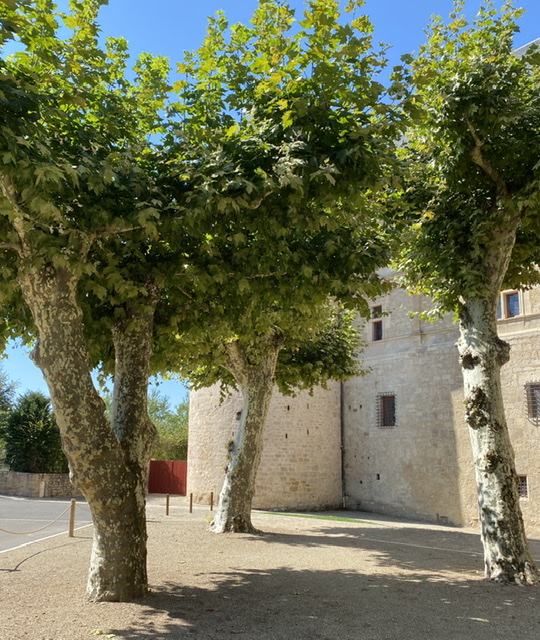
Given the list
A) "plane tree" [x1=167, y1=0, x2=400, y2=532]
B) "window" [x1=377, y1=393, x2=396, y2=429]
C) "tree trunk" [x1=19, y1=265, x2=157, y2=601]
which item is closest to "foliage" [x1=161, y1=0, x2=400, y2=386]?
"plane tree" [x1=167, y1=0, x2=400, y2=532]

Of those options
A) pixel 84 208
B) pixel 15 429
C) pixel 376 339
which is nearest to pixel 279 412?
pixel 376 339

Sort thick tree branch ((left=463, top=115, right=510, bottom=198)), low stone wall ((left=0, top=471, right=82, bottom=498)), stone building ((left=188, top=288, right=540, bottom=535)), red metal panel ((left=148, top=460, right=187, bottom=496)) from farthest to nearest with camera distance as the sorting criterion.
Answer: red metal panel ((left=148, top=460, right=187, bottom=496)), low stone wall ((left=0, top=471, right=82, bottom=498)), stone building ((left=188, top=288, right=540, bottom=535)), thick tree branch ((left=463, top=115, right=510, bottom=198))

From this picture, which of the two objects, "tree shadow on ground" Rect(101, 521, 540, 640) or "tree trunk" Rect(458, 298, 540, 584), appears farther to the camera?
"tree trunk" Rect(458, 298, 540, 584)

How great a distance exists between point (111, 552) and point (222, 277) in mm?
3065

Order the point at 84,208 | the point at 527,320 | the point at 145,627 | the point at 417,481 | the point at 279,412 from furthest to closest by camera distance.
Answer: the point at 279,412 → the point at 417,481 → the point at 527,320 → the point at 84,208 → the point at 145,627

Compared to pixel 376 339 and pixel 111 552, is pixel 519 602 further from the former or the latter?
pixel 376 339

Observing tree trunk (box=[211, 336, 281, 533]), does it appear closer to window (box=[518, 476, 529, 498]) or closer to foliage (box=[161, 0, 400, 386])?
foliage (box=[161, 0, 400, 386])

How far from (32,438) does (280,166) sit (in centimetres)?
2395

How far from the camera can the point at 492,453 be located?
7.80 meters

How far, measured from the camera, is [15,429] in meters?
25.8

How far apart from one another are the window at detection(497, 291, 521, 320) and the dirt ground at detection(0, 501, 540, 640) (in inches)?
316

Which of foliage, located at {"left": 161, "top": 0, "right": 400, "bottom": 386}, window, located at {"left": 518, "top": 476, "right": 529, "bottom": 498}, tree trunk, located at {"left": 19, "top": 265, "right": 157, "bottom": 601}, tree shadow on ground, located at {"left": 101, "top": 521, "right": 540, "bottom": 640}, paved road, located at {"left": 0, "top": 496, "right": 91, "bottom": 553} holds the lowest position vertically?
paved road, located at {"left": 0, "top": 496, "right": 91, "bottom": 553}

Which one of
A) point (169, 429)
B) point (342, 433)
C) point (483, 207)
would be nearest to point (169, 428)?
point (169, 429)

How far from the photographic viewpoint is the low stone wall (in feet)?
80.7
